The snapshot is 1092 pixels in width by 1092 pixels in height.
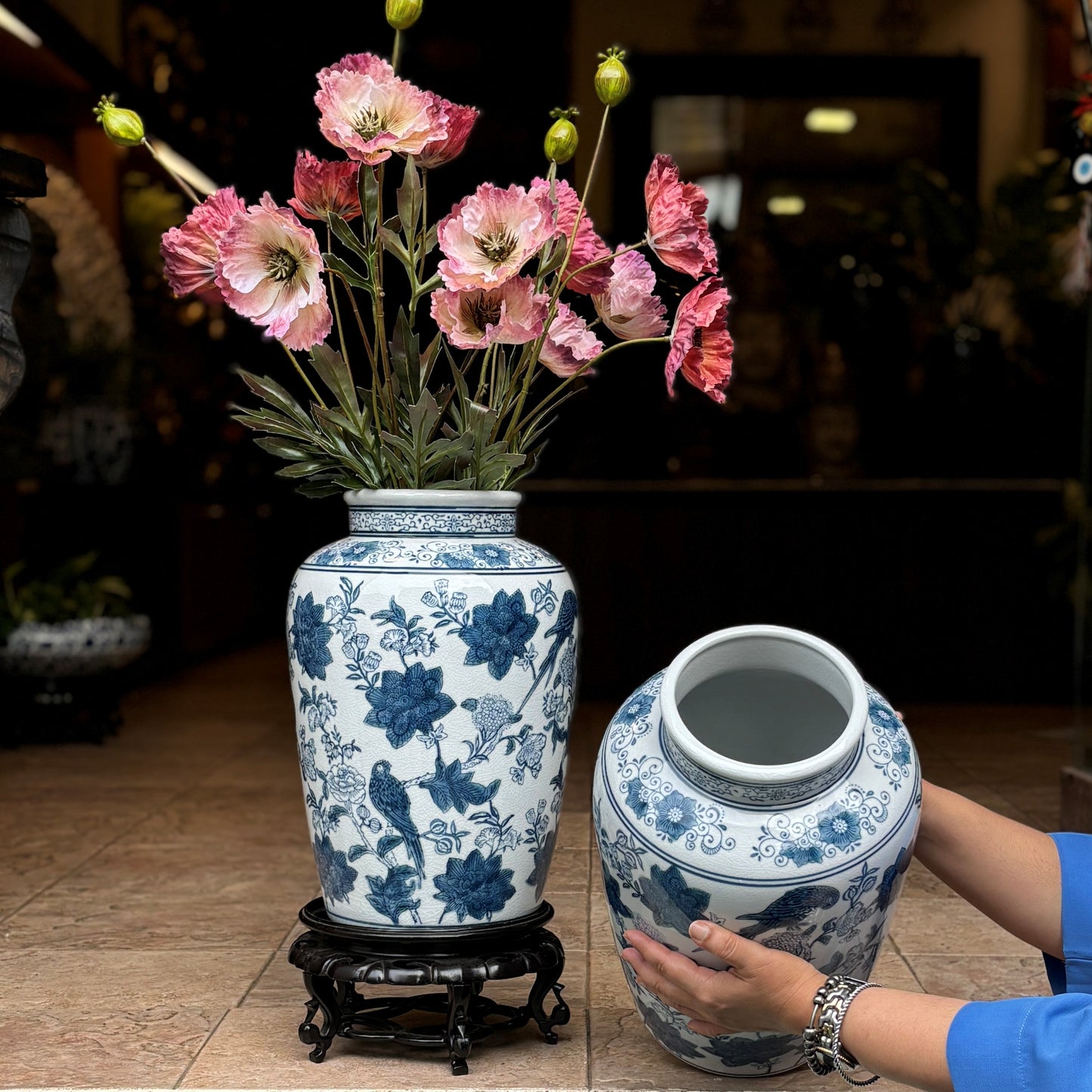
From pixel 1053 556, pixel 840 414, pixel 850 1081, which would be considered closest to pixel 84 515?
pixel 840 414

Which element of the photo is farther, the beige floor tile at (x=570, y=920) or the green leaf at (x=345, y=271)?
the beige floor tile at (x=570, y=920)

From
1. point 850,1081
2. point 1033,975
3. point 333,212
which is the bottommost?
point 1033,975

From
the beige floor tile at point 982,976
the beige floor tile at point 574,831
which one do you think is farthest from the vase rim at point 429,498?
the beige floor tile at point 574,831

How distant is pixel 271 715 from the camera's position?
5121mm

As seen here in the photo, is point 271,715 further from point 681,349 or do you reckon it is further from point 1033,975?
point 681,349

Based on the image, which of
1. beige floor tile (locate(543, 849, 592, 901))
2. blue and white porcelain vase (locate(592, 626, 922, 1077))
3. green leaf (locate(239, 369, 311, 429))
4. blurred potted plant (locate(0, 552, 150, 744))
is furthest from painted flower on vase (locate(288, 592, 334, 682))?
blurred potted plant (locate(0, 552, 150, 744))

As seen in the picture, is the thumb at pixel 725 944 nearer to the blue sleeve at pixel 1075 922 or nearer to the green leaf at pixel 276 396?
the blue sleeve at pixel 1075 922

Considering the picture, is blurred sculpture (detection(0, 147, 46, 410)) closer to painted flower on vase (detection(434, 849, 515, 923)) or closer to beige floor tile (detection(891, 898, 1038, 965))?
painted flower on vase (detection(434, 849, 515, 923))

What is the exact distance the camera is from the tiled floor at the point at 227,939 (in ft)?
5.68

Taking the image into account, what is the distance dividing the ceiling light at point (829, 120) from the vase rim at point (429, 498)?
580 centimetres

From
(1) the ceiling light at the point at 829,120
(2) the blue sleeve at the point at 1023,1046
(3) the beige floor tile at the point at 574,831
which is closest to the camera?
(2) the blue sleeve at the point at 1023,1046

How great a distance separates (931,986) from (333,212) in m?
1.37

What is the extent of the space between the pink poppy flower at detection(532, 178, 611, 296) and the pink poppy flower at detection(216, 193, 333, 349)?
288 mm

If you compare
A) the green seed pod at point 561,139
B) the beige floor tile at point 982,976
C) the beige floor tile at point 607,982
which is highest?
the green seed pod at point 561,139
